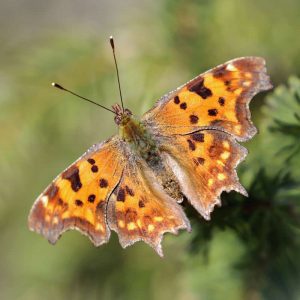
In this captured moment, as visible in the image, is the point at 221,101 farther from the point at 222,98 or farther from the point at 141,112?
the point at 141,112

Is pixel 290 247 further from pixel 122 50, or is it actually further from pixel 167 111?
pixel 122 50

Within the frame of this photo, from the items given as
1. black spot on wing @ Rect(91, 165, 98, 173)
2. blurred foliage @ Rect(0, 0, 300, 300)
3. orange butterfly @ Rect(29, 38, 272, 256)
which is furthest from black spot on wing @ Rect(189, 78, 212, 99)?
black spot on wing @ Rect(91, 165, 98, 173)

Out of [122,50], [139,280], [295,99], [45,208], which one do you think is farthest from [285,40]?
[45,208]

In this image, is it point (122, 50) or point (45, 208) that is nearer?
point (45, 208)

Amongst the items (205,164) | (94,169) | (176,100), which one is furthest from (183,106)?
(94,169)

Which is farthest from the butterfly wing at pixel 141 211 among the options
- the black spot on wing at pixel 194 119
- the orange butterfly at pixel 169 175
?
the black spot on wing at pixel 194 119

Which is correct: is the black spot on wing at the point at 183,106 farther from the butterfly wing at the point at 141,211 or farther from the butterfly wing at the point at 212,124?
the butterfly wing at the point at 141,211

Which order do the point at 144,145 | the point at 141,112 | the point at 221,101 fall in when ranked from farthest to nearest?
the point at 141,112, the point at 144,145, the point at 221,101
